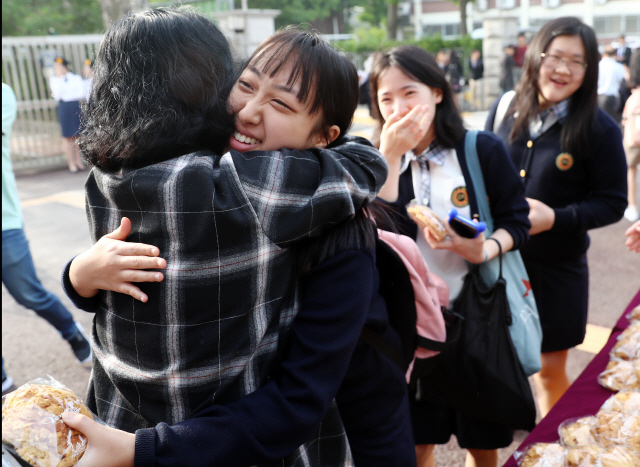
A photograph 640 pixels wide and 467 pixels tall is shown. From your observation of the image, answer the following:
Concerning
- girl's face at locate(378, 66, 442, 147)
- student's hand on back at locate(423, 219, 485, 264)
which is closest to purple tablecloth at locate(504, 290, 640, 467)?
student's hand on back at locate(423, 219, 485, 264)

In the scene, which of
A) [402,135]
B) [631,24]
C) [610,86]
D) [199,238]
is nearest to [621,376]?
[402,135]

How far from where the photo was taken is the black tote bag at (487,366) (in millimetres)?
1985

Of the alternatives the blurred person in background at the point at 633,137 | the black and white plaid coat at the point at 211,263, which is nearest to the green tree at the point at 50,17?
the blurred person in background at the point at 633,137

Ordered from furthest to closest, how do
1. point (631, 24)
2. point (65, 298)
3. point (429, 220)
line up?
point (631, 24), point (65, 298), point (429, 220)

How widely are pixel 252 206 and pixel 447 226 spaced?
1135 mm

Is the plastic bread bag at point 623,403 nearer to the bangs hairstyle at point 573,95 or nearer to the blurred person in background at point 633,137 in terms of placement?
the bangs hairstyle at point 573,95

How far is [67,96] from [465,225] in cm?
996

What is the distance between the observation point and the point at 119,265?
3.42 feet

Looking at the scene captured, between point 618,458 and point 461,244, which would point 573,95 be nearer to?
point 461,244

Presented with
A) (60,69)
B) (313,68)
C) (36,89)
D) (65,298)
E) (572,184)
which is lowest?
(65,298)

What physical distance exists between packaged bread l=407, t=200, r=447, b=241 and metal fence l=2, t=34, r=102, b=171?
10.5 metres

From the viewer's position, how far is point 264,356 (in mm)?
1112

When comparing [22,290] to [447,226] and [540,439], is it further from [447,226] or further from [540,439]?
[540,439]

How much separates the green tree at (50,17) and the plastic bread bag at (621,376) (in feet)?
61.9
